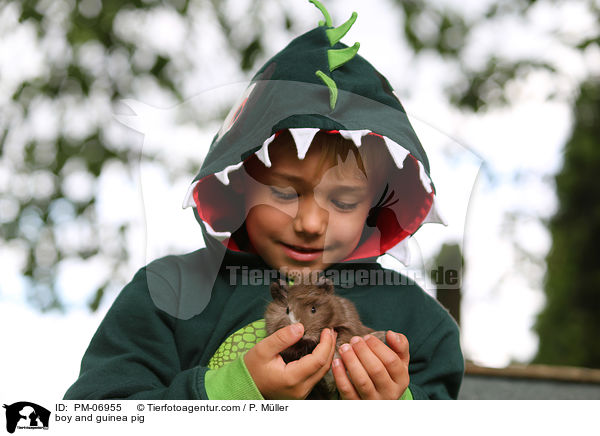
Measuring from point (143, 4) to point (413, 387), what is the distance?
42.9 inches

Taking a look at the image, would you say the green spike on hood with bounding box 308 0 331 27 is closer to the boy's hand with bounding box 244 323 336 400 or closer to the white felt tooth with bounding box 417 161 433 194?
the white felt tooth with bounding box 417 161 433 194

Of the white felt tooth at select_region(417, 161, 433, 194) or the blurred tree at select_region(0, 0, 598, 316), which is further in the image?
the blurred tree at select_region(0, 0, 598, 316)

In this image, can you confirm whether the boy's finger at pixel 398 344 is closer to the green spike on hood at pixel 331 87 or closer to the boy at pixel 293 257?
the boy at pixel 293 257

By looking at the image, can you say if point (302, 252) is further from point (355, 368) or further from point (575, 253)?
point (575, 253)

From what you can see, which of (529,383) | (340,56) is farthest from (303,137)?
(529,383)

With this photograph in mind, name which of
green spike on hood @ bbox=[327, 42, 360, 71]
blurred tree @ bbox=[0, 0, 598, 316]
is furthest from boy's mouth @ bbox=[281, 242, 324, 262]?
blurred tree @ bbox=[0, 0, 598, 316]

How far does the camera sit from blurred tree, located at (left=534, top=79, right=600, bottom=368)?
167 centimetres

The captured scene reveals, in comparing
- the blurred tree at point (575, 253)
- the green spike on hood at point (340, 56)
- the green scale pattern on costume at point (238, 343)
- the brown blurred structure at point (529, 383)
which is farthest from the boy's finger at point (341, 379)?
the blurred tree at point (575, 253)

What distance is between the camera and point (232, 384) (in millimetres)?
569

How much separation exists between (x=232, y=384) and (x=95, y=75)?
108cm

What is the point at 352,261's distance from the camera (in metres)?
0.70

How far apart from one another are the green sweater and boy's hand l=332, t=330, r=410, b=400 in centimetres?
9
